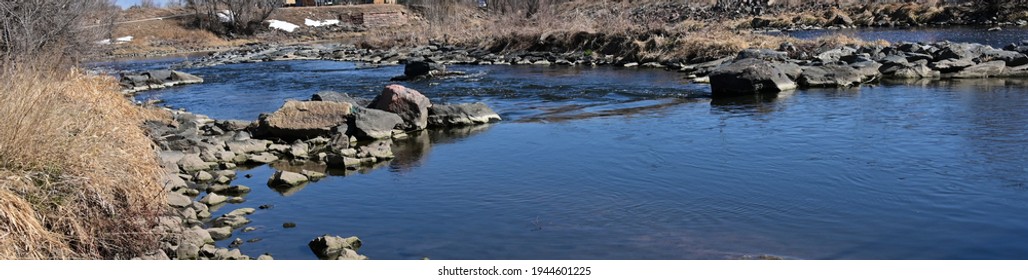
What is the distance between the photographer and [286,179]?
10.4 m

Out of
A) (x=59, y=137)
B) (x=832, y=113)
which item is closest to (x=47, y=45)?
(x=59, y=137)

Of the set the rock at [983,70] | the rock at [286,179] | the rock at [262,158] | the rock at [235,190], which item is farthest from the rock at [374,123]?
the rock at [983,70]

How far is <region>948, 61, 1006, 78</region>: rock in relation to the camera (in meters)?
20.1

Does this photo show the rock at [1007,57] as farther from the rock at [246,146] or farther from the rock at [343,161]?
the rock at [246,146]

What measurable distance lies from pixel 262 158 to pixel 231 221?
3.97 meters

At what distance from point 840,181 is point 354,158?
5.73 m

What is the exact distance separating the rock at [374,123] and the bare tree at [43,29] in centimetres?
527

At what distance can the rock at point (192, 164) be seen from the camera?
11180mm

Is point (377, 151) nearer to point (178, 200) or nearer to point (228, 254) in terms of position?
point (178, 200)

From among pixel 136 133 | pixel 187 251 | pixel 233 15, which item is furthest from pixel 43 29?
pixel 233 15

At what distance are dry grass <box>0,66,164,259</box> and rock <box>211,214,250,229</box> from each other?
52 centimetres

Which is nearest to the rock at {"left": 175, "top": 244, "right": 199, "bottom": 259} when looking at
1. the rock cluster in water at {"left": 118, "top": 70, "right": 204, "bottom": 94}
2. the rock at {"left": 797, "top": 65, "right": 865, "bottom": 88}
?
the rock at {"left": 797, "top": 65, "right": 865, "bottom": 88}

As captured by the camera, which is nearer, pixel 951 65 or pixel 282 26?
pixel 951 65

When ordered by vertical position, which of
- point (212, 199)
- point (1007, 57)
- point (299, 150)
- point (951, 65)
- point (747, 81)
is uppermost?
point (1007, 57)
